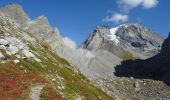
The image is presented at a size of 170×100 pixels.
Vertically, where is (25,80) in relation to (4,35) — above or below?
below

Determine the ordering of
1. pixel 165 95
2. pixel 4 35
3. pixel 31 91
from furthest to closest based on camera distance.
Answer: pixel 165 95 < pixel 4 35 < pixel 31 91

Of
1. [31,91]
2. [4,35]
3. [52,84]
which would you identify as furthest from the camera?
[4,35]

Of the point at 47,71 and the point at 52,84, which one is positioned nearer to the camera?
the point at 52,84

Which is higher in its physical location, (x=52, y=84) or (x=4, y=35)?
(x=4, y=35)

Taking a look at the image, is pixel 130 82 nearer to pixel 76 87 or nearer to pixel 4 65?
pixel 76 87

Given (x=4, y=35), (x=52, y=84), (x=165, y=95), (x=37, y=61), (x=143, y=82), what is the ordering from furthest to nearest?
1. (x=143, y=82)
2. (x=165, y=95)
3. (x=4, y=35)
4. (x=37, y=61)
5. (x=52, y=84)

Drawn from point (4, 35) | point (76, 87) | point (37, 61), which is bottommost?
point (76, 87)

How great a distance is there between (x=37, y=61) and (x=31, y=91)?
702 inches

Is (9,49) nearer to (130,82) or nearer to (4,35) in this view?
(4,35)

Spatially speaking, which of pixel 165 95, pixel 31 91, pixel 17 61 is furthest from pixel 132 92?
pixel 31 91

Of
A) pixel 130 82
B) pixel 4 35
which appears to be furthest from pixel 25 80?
pixel 130 82

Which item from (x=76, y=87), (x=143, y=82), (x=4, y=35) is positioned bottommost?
(x=76, y=87)

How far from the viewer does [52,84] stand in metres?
65.1

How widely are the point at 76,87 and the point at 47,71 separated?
21.1 ft
